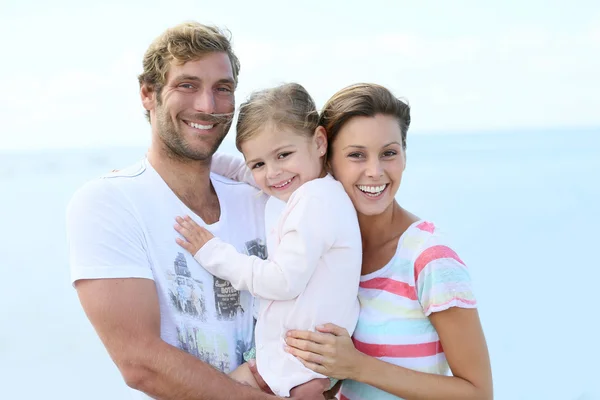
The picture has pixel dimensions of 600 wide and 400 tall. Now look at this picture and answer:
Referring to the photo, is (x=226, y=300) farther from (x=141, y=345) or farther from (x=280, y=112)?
(x=280, y=112)

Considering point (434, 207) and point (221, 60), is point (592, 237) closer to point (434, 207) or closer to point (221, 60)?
point (434, 207)

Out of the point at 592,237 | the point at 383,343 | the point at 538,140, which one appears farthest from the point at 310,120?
the point at 538,140

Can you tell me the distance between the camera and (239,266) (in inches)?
109

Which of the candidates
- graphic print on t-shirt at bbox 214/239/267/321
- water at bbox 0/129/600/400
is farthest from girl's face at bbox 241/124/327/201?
water at bbox 0/129/600/400

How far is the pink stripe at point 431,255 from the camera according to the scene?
105 inches

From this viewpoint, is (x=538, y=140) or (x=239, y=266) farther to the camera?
(x=538, y=140)

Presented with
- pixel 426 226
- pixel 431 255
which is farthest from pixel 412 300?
pixel 426 226

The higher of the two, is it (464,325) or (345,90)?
(345,90)

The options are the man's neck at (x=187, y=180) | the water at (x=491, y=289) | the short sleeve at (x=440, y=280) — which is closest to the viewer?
the short sleeve at (x=440, y=280)

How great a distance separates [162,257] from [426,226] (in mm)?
1025

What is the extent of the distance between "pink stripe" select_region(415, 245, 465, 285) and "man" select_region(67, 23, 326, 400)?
585mm

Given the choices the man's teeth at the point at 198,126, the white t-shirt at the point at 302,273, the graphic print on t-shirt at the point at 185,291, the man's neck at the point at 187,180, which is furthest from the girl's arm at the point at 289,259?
the man's teeth at the point at 198,126

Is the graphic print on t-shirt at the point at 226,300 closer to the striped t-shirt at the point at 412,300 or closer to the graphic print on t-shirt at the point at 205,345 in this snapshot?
the graphic print on t-shirt at the point at 205,345

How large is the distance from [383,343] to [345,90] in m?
0.99
